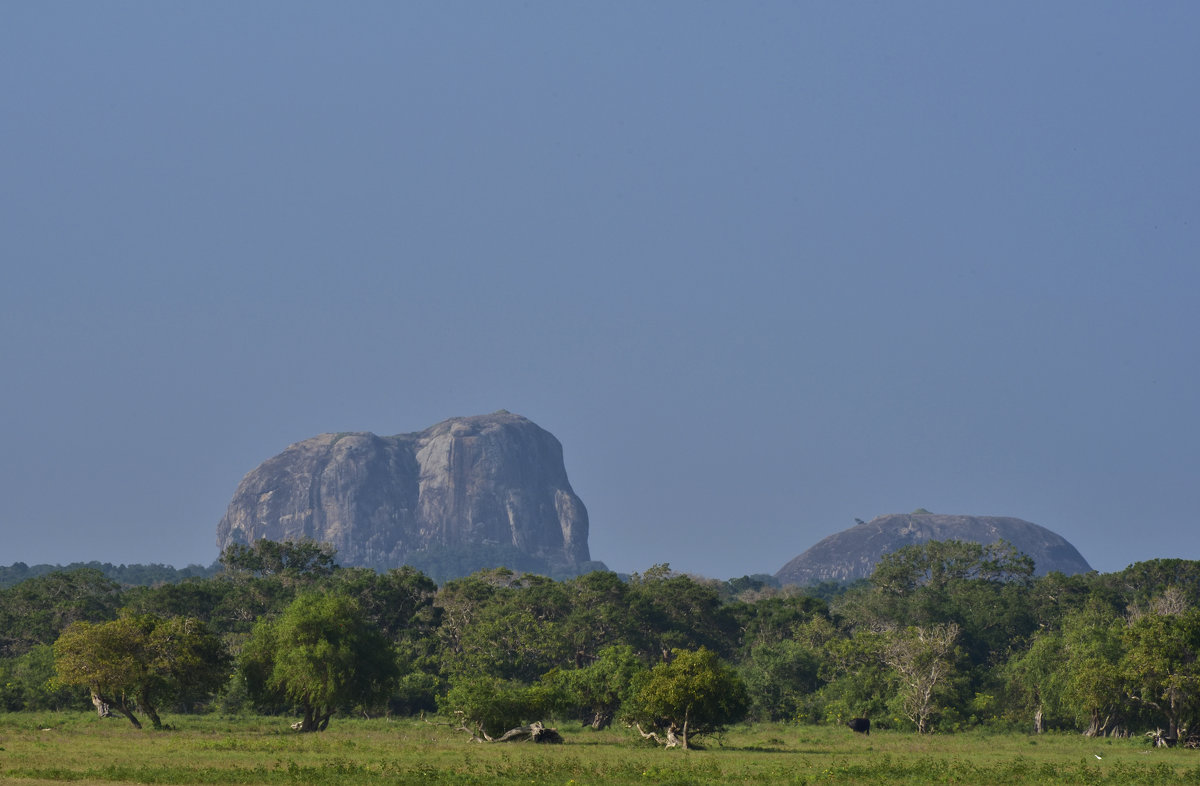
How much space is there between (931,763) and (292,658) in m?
27.4

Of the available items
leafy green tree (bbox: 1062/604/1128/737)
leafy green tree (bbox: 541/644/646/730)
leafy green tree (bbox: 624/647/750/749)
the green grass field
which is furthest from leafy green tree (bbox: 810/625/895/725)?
leafy green tree (bbox: 624/647/750/749)

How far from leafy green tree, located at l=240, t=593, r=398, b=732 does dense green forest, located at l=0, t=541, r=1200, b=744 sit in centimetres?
10

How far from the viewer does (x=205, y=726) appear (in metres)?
57.5

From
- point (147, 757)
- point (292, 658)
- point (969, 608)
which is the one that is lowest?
point (147, 757)

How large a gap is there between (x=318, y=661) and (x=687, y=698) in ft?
53.5

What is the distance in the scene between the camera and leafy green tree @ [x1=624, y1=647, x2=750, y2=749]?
1937 inches

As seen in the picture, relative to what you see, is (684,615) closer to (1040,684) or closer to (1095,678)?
(1040,684)

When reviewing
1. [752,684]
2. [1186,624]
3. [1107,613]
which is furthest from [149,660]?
[1107,613]

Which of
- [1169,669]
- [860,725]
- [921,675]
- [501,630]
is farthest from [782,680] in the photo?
[1169,669]

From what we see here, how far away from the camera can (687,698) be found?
161 feet

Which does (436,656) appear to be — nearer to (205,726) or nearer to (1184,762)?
(205,726)

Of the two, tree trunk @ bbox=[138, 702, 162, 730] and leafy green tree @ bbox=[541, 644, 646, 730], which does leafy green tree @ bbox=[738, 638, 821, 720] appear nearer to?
leafy green tree @ bbox=[541, 644, 646, 730]

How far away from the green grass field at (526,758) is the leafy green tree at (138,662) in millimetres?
1707

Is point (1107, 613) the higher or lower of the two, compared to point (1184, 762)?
higher
